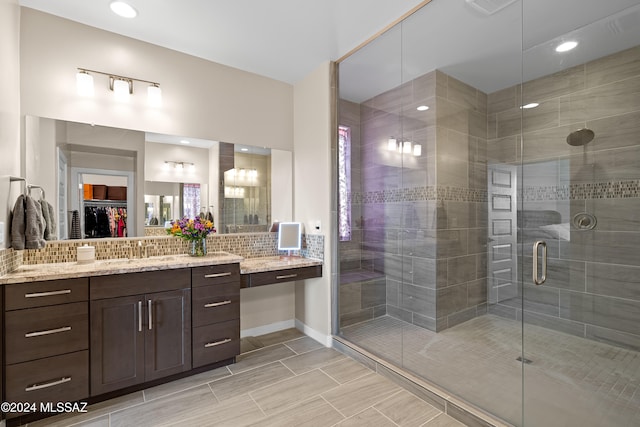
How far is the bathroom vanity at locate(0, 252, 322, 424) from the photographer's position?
1856mm

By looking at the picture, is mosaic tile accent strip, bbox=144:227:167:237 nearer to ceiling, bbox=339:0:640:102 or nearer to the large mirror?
the large mirror

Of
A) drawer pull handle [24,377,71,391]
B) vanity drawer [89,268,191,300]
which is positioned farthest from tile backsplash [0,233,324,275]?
drawer pull handle [24,377,71,391]

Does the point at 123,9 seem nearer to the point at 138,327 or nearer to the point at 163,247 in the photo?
the point at 163,247

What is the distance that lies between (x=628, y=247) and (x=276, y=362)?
2609mm

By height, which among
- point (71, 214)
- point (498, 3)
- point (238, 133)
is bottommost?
point (71, 214)

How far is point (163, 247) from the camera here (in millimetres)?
2789

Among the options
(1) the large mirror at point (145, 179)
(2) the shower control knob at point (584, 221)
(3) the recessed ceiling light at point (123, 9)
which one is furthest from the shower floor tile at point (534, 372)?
(3) the recessed ceiling light at point (123, 9)

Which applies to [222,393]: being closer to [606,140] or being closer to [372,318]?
[372,318]

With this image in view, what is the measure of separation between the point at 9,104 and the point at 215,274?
5.87 ft

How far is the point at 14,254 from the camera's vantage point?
6.82ft

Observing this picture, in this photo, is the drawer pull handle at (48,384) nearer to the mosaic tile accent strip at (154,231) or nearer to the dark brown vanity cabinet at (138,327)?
the dark brown vanity cabinet at (138,327)

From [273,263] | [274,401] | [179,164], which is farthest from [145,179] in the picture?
[274,401]

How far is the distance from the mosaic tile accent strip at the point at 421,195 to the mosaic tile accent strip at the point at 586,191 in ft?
1.13

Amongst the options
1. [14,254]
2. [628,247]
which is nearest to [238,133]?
[14,254]
